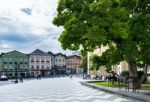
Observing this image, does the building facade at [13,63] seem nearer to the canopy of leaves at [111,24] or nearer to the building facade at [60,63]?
the building facade at [60,63]

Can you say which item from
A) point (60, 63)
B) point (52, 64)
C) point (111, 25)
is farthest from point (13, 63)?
point (111, 25)

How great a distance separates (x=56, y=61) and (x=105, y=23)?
414 feet

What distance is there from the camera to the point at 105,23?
19.3 m

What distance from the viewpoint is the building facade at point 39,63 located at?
130 meters

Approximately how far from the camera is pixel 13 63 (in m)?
122

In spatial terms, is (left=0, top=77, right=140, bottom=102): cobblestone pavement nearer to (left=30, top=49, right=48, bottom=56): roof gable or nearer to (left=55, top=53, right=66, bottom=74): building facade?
(left=30, top=49, right=48, bottom=56): roof gable

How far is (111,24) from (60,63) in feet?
417

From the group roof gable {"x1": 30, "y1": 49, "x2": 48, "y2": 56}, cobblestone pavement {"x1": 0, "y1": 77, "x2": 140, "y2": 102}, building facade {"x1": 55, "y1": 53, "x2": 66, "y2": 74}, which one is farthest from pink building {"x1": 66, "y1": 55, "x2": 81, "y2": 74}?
cobblestone pavement {"x1": 0, "y1": 77, "x2": 140, "y2": 102}

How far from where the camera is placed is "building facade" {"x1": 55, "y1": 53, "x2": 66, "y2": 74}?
144875 millimetres

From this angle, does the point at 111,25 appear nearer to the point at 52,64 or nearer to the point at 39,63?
the point at 39,63

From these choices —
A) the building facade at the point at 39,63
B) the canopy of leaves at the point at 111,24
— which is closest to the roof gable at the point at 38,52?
the building facade at the point at 39,63

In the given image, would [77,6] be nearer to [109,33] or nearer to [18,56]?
[109,33]

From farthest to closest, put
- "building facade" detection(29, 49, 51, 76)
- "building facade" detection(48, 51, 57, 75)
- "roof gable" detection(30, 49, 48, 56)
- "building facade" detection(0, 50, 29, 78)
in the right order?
"building facade" detection(48, 51, 57, 75) → "roof gable" detection(30, 49, 48, 56) → "building facade" detection(29, 49, 51, 76) → "building facade" detection(0, 50, 29, 78)

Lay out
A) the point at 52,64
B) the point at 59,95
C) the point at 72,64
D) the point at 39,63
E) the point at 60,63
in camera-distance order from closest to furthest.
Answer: the point at 59,95, the point at 39,63, the point at 52,64, the point at 60,63, the point at 72,64
